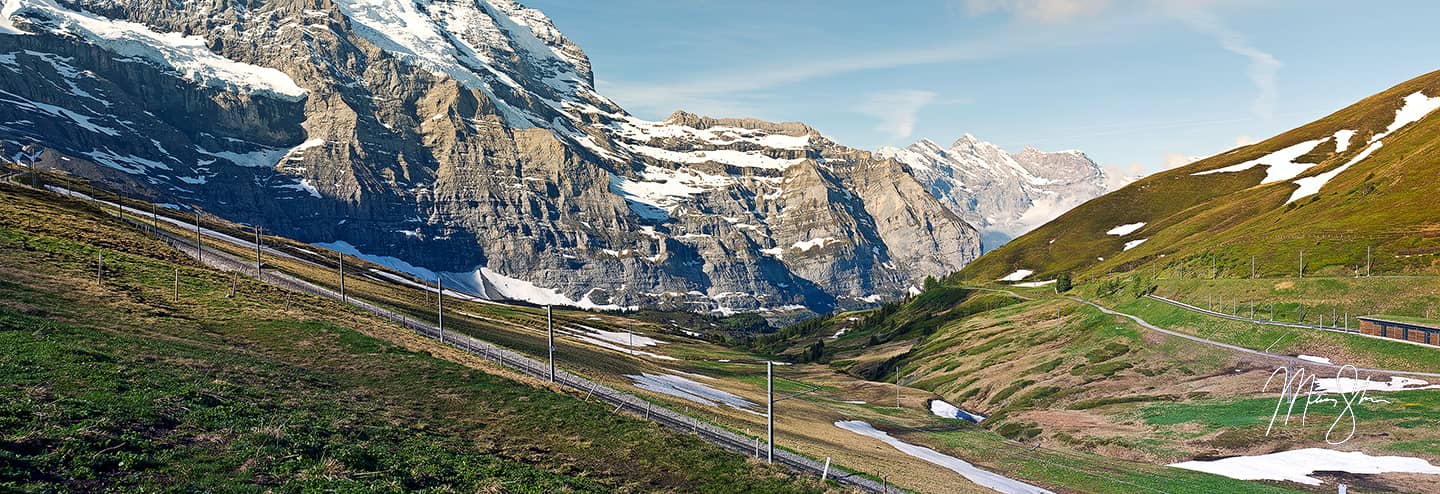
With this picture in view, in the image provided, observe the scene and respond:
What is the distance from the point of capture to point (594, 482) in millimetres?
34188

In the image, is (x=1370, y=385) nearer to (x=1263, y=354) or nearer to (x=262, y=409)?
(x=1263, y=354)

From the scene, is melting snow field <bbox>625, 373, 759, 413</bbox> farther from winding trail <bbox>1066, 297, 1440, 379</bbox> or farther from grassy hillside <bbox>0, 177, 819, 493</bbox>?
winding trail <bbox>1066, 297, 1440, 379</bbox>

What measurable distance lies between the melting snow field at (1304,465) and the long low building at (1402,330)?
29.9m

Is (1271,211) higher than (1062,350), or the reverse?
(1271,211)

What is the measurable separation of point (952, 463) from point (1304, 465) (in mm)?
23113

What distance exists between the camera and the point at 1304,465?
49.7 metres

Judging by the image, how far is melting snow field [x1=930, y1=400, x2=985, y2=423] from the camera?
297ft

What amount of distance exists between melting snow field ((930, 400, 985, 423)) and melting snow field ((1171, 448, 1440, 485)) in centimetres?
3584

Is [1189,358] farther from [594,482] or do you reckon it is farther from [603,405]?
[594,482]

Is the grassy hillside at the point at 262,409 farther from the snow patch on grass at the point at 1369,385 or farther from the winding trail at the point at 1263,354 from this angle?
the winding trail at the point at 1263,354

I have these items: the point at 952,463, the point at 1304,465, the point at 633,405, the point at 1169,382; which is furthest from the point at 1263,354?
the point at 633,405

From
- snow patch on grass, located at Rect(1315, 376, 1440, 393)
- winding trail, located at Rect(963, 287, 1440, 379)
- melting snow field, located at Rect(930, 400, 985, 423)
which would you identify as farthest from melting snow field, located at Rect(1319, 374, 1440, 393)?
melting snow field, located at Rect(930, 400, 985, 423)

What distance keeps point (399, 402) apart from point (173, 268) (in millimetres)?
47475

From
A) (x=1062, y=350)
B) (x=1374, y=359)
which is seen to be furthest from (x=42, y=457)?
(x=1062, y=350)
